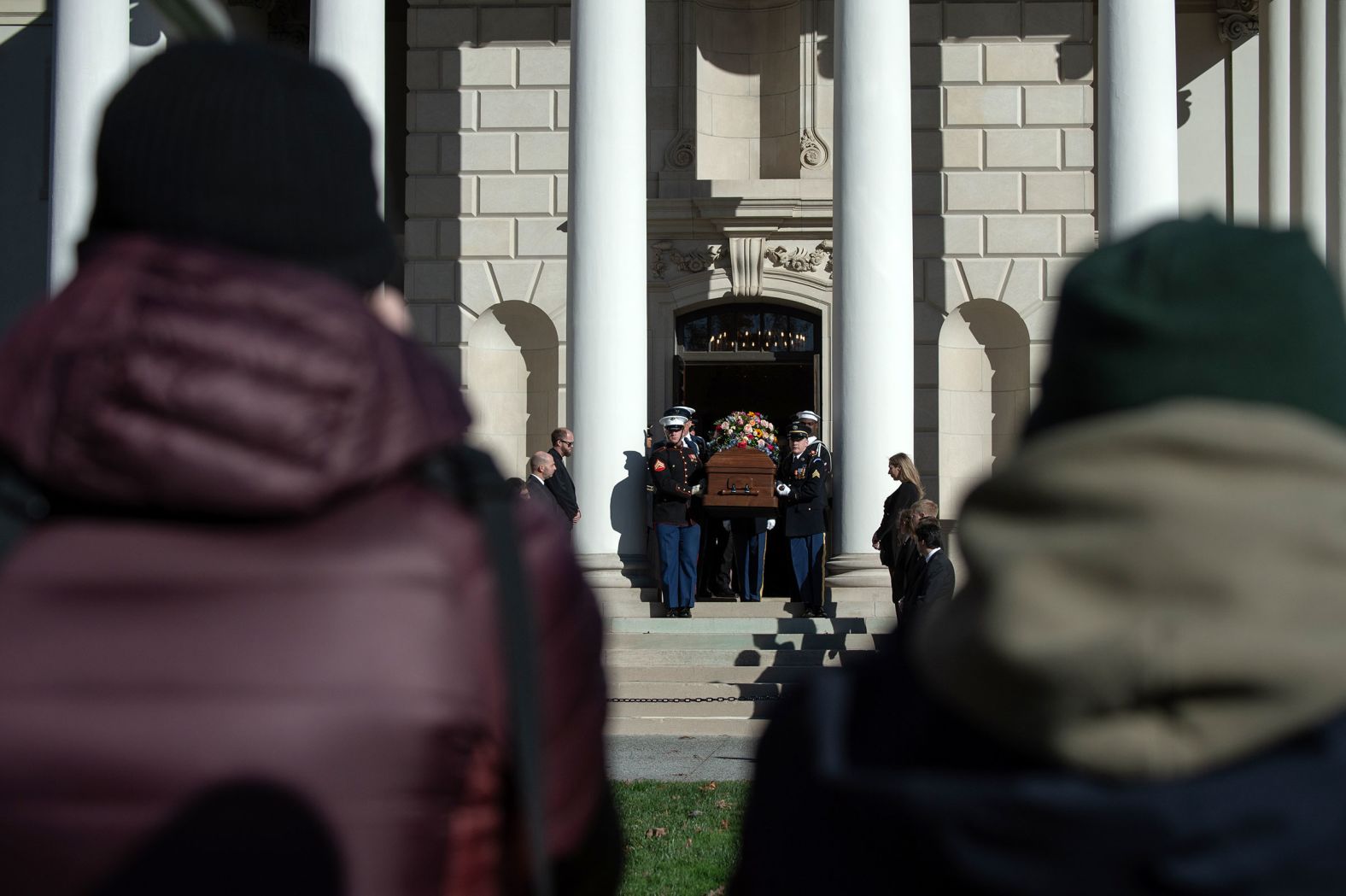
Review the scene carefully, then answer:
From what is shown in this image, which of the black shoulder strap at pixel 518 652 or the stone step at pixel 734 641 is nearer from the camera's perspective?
the black shoulder strap at pixel 518 652

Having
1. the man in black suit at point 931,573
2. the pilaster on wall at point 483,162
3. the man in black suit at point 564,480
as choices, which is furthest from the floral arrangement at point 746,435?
the man in black suit at point 931,573

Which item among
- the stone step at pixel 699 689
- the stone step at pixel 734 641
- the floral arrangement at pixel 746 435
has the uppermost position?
the floral arrangement at pixel 746 435

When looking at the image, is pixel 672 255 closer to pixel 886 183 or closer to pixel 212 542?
pixel 886 183

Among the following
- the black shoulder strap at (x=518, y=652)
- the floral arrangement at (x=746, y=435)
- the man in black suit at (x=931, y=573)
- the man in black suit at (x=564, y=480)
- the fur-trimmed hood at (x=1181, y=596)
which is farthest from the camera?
the floral arrangement at (x=746, y=435)

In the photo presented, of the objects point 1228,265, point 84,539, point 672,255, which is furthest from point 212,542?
point 672,255

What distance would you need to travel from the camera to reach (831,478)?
60.3 feet

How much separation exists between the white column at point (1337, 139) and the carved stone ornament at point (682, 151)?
8.53m

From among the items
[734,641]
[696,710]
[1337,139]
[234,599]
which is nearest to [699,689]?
[696,710]

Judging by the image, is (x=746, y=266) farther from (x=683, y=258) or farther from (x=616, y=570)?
(x=616, y=570)

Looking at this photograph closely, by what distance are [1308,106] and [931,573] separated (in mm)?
12298

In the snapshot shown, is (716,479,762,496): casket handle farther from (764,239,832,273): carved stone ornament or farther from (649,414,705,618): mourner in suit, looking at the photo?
(764,239,832,273): carved stone ornament

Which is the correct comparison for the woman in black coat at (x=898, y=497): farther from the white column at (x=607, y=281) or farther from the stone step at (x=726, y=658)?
the white column at (x=607, y=281)

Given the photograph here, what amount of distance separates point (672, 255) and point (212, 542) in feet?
67.1

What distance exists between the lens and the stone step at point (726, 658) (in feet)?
49.3
